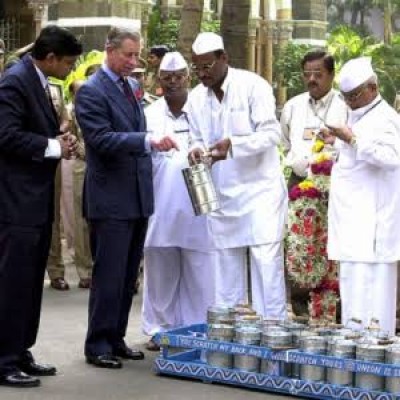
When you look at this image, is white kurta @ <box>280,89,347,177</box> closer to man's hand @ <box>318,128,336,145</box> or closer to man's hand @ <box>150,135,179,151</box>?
man's hand @ <box>318,128,336,145</box>

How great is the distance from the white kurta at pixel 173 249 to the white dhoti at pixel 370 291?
113cm

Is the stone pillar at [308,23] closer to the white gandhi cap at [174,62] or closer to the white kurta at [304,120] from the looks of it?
the white kurta at [304,120]

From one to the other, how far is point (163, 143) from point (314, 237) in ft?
5.99

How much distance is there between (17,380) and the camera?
7.21 meters

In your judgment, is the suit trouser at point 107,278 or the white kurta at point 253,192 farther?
the white kurta at point 253,192

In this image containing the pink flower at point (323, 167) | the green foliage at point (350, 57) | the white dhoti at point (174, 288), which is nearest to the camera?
the white dhoti at point (174, 288)

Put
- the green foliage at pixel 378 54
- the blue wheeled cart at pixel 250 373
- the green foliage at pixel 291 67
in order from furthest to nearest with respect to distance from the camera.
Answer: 1. the green foliage at pixel 378 54
2. the green foliage at pixel 291 67
3. the blue wheeled cart at pixel 250 373

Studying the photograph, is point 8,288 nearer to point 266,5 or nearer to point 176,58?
point 176,58

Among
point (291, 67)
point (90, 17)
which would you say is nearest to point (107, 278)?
point (90, 17)

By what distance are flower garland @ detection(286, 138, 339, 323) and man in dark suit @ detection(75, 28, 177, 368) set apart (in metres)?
1.39

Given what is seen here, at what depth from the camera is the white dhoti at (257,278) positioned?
27.1ft

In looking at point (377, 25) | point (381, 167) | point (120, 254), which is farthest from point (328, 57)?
point (377, 25)

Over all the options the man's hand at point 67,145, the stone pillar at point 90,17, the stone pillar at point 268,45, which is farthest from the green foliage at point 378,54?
the man's hand at point 67,145

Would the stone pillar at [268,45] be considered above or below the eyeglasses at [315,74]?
above
